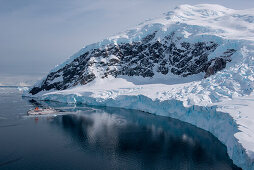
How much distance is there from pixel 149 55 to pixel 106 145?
2570 inches

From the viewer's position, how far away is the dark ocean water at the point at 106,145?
28.2 meters

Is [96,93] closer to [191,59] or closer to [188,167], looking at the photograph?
[191,59]

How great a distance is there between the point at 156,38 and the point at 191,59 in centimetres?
2077

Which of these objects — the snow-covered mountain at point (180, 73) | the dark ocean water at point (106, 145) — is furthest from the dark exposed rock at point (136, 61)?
the dark ocean water at point (106, 145)

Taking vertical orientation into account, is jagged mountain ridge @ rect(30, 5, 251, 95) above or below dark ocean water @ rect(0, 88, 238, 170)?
above

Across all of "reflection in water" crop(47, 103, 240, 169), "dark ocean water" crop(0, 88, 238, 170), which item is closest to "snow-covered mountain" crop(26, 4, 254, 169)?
"reflection in water" crop(47, 103, 240, 169)

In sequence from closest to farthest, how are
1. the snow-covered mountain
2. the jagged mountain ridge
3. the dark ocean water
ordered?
the dark ocean water < the snow-covered mountain < the jagged mountain ridge

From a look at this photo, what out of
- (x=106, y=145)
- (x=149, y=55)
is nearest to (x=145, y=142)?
(x=106, y=145)

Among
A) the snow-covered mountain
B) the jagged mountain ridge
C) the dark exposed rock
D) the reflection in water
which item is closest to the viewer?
the reflection in water

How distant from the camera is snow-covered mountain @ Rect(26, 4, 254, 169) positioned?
40281 millimetres

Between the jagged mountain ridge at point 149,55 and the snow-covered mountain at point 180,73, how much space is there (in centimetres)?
34

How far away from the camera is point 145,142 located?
1467 inches

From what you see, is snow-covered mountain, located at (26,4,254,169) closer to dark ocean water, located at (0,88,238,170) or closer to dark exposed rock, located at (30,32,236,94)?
dark exposed rock, located at (30,32,236,94)

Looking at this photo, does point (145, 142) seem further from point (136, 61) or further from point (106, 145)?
point (136, 61)
